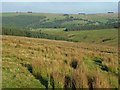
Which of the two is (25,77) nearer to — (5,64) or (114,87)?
(5,64)

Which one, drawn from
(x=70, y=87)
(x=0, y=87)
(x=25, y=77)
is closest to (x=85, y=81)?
(x=70, y=87)

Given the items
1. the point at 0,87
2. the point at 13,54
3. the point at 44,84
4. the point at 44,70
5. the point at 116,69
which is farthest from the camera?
the point at 13,54

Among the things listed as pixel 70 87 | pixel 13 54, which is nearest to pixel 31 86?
pixel 70 87

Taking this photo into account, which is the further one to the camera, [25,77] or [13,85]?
[25,77]

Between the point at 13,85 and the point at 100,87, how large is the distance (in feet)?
9.52

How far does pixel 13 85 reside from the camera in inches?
401

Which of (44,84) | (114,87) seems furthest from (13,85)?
(114,87)

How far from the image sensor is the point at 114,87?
1082 cm

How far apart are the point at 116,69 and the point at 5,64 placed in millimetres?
4857

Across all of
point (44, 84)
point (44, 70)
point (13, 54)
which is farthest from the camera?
point (13, 54)

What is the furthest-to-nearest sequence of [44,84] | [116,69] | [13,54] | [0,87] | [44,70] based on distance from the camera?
[13,54], [116,69], [44,70], [44,84], [0,87]

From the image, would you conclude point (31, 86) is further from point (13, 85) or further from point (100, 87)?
point (100, 87)

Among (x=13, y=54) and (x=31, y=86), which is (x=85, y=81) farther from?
(x=13, y=54)

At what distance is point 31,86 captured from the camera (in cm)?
1034
